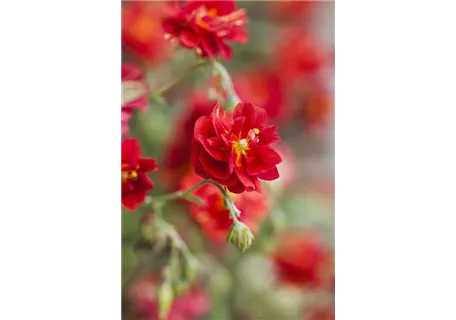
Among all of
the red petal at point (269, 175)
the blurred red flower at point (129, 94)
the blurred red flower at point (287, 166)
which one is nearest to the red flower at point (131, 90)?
the blurred red flower at point (129, 94)

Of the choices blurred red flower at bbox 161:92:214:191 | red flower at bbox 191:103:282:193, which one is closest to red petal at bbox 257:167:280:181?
red flower at bbox 191:103:282:193

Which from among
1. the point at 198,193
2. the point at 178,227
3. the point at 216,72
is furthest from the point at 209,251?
the point at 216,72

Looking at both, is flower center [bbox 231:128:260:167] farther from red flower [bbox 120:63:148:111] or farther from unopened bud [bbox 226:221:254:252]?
red flower [bbox 120:63:148:111]

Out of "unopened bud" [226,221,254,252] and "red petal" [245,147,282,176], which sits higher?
"red petal" [245,147,282,176]

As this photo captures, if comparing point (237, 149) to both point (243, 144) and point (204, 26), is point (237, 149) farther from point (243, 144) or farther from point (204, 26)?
point (204, 26)

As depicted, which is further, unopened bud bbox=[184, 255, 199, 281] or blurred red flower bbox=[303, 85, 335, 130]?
blurred red flower bbox=[303, 85, 335, 130]

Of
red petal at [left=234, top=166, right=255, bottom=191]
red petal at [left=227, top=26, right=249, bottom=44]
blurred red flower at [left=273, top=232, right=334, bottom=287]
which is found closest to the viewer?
red petal at [left=234, top=166, right=255, bottom=191]
